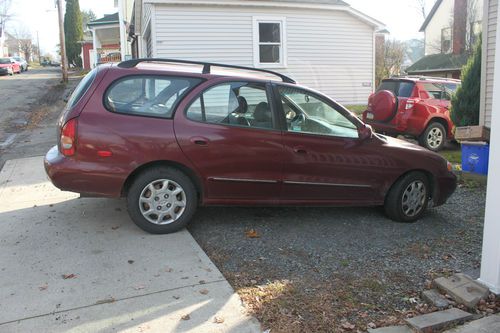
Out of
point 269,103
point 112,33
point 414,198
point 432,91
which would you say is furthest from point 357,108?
point 112,33

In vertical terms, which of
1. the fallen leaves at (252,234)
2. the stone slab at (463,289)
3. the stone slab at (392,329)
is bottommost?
the stone slab at (392,329)

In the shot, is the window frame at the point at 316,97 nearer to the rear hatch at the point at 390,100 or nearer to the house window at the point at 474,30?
the rear hatch at the point at 390,100

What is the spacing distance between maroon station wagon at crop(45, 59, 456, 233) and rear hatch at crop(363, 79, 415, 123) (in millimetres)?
5251

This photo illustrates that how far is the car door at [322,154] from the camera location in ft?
16.9

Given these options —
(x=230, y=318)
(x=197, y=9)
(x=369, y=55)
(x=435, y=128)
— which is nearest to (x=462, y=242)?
(x=230, y=318)

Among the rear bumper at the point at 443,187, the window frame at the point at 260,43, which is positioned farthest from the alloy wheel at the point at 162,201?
the window frame at the point at 260,43

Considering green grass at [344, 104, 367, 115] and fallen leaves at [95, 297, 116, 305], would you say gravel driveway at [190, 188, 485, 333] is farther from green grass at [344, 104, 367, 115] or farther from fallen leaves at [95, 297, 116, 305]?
green grass at [344, 104, 367, 115]

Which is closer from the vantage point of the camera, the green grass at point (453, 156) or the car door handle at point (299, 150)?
the car door handle at point (299, 150)

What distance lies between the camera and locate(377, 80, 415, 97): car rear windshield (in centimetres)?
1087

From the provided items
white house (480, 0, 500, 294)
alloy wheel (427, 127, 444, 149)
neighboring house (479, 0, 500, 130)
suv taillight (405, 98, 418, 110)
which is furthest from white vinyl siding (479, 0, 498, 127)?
white house (480, 0, 500, 294)

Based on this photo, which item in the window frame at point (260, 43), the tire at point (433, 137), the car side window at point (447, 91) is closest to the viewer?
the tire at point (433, 137)

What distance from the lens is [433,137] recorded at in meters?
10.9

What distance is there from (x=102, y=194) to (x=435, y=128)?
847 cm

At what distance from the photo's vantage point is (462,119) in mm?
9188
